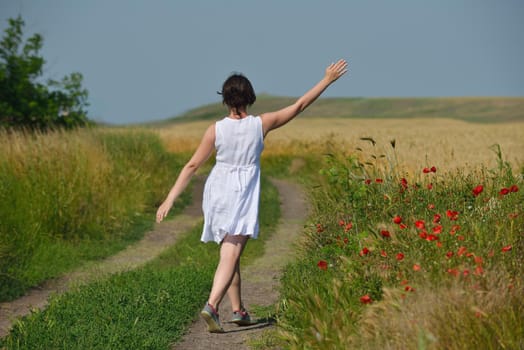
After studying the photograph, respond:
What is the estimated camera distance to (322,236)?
8.85m

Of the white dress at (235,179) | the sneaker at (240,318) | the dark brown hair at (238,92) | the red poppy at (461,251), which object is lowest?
the sneaker at (240,318)

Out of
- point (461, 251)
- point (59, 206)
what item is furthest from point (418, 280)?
point (59, 206)

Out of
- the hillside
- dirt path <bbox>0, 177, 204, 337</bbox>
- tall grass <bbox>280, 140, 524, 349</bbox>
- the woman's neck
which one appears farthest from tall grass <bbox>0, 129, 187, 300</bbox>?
the hillside

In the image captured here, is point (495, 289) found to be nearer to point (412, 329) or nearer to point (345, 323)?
point (412, 329)

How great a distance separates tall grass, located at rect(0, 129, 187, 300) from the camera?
11742 millimetres

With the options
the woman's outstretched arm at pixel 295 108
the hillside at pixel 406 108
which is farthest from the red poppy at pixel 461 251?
the hillside at pixel 406 108

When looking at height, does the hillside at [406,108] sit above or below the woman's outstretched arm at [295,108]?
below

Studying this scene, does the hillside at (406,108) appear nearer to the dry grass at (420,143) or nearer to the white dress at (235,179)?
the dry grass at (420,143)

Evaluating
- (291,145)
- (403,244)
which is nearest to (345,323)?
(403,244)

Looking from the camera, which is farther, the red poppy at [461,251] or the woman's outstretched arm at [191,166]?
the woman's outstretched arm at [191,166]

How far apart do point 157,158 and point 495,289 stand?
1777 centimetres

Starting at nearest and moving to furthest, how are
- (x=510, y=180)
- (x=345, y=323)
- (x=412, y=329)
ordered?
(x=412, y=329) → (x=345, y=323) → (x=510, y=180)

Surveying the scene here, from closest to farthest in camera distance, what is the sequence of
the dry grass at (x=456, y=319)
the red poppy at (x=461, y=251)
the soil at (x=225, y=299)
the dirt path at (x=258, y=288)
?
the dry grass at (x=456, y=319), the red poppy at (x=461, y=251), the dirt path at (x=258, y=288), the soil at (x=225, y=299)

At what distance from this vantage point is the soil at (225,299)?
24.7ft
